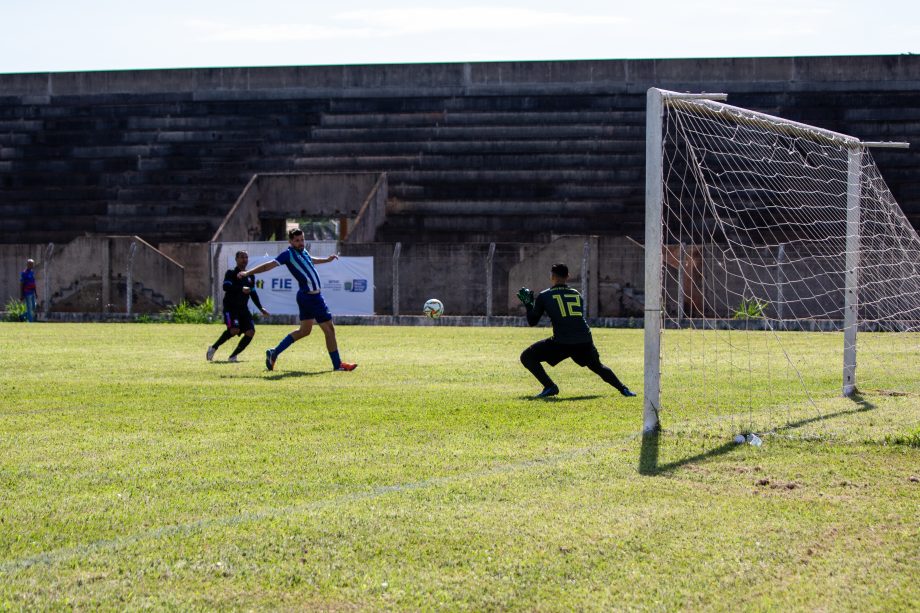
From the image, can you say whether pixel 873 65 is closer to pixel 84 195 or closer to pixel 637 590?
pixel 84 195

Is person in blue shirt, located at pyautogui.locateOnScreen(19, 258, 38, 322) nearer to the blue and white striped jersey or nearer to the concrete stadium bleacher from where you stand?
the concrete stadium bleacher

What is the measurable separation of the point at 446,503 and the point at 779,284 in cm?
1577

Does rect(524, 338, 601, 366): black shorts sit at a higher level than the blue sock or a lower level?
higher

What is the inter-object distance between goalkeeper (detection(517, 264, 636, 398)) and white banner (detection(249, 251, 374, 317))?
17.3 meters

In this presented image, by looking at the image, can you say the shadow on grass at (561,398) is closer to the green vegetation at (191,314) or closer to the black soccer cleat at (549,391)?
the black soccer cleat at (549,391)

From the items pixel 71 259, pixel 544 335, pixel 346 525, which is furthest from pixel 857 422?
pixel 71 259

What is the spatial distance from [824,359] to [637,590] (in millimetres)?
12120

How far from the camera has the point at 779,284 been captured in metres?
20.4

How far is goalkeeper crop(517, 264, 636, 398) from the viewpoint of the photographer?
1093 cm

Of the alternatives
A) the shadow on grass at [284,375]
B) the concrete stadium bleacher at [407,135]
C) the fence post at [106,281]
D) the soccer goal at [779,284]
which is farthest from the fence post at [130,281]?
the shadow on grass at [284,375]

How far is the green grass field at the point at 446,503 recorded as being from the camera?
4.43 metres

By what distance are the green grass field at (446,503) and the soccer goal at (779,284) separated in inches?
14.3

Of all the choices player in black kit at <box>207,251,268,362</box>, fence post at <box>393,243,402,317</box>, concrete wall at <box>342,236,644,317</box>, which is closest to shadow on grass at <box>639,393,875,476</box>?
player in black kit at <box>207,251,268,362</box>

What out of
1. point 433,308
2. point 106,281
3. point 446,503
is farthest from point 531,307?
point 106,281
